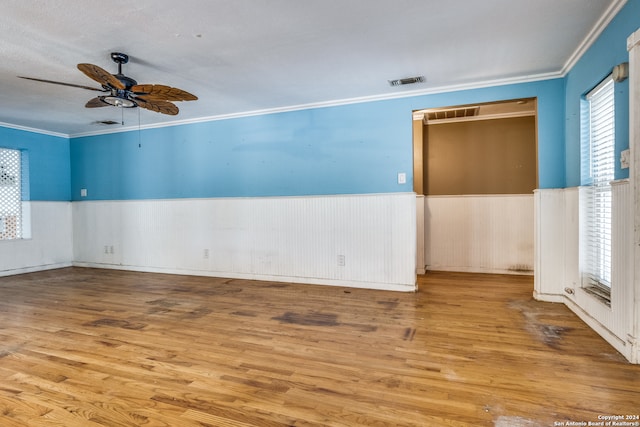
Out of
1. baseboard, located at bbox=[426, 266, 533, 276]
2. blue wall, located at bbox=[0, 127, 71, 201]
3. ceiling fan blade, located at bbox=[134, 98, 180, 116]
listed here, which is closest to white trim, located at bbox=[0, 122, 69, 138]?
blue wall, located at bbox=[0, 127, 71, 201]

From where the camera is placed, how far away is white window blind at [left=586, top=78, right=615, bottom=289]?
8.26 ft

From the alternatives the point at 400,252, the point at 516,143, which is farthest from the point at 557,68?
the point at 400,252

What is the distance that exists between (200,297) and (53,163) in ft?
13.9

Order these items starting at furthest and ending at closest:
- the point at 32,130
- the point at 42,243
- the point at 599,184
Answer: the point at 42,243
the point at 32,130
the point at 599,184

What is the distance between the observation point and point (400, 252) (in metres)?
3.98

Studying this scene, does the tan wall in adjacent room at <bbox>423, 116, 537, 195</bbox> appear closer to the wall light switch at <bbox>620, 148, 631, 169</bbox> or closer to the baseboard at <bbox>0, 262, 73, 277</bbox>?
the wall light switch at <bbox>620, 148, 631, 169</bbox>

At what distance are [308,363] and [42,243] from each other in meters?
5.79

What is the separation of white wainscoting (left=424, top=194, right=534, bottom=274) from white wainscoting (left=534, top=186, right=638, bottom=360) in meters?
1.49

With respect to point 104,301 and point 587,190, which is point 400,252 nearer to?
point 587,190

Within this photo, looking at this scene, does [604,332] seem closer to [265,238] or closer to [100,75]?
[265,238]

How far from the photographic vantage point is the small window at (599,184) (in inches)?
99.1

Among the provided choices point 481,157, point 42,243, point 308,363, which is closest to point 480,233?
point 481,157

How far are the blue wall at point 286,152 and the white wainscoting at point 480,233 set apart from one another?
1.56 metres

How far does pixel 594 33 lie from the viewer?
255cm
